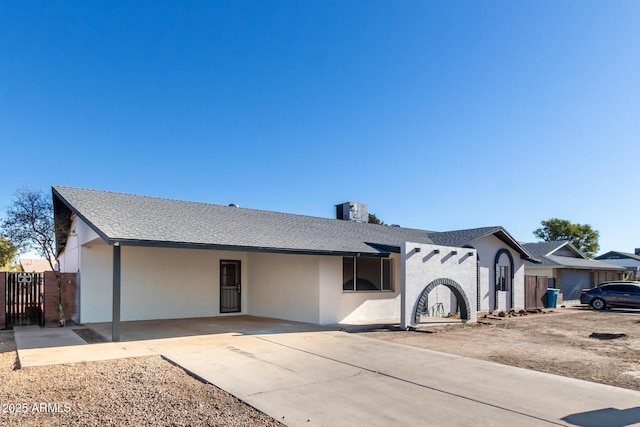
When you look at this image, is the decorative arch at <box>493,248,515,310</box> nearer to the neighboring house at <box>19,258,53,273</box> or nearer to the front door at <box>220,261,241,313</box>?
the front door at <box>220,261,241,313</box>

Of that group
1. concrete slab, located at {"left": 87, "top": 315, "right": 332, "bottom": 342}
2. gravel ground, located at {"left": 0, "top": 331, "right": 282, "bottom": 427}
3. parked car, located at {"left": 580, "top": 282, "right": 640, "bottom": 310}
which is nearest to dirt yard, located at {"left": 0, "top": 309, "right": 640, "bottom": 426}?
gravel ground, located at {"left": 0, "top": 331, "right": 282, "bottom": 427}

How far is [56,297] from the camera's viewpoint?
44.0 ft

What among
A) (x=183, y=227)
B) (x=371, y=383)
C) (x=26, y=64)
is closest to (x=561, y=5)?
(x=371, y=383)

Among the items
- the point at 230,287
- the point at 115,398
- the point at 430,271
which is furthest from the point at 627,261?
the point at 115,398

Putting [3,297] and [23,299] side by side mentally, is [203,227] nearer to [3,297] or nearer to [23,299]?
[23,299]

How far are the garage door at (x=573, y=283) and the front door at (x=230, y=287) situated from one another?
870 inches

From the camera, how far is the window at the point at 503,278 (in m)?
20.4

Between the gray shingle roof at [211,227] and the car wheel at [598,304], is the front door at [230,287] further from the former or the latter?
the car wheel at [598,304]

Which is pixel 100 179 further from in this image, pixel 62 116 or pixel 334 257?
pixel 334 257

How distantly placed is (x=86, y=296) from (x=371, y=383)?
1119 cm

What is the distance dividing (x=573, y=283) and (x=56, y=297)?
30133mm

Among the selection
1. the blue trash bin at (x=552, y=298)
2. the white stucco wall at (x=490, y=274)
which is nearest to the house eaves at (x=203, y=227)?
the white stucco wall at (x=490, y=274)

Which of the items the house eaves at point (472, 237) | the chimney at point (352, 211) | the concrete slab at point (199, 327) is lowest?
the concrete slab at point (199, 327)

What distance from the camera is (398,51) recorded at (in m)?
15.3
